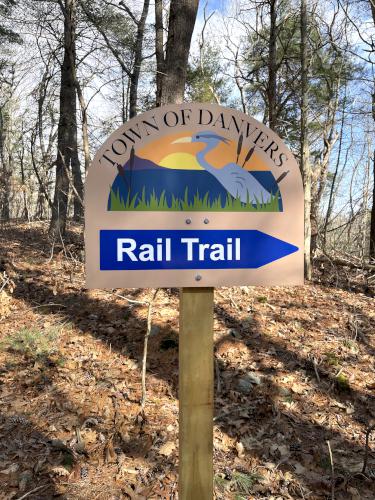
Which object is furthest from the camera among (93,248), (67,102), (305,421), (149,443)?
(67,102)

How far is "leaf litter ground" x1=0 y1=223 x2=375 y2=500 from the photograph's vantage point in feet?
10.6

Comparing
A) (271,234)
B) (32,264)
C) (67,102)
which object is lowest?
(32,264)

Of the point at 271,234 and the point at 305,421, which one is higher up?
the point at 271,234

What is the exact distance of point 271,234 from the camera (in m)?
1.83

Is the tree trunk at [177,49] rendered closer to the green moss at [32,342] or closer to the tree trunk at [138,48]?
the green moss at [32,342]

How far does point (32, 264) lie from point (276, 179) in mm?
6842

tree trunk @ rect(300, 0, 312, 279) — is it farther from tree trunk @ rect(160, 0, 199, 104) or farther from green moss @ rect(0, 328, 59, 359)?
green moss @ rect(0, 328, 59, 359)

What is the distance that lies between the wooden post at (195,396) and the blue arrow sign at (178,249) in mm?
171

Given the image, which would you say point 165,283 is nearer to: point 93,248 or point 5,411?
point 93,248

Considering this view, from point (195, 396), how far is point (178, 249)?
2.26 ft

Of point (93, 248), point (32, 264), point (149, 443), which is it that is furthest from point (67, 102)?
point (93, 248)

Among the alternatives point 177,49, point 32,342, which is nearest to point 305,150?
point 177,49

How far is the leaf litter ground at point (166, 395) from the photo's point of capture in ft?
10.6

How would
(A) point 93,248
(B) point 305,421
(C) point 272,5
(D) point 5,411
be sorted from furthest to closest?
(C) point 272,5 < (B) point 305,421 < (D) point 5,411 < (A) point 93,248
